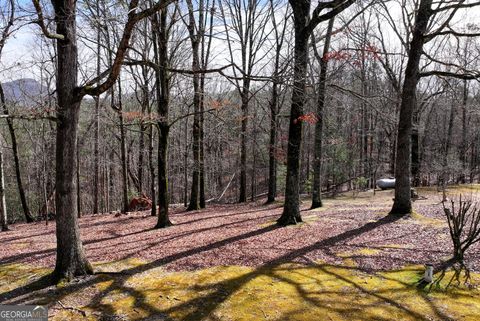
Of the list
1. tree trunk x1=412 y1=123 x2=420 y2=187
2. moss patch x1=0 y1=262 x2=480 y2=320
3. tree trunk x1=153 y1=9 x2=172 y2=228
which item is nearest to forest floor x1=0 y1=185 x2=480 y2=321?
moss patch x1=0 y1=262 x2=480 y2=320

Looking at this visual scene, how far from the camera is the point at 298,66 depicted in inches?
317

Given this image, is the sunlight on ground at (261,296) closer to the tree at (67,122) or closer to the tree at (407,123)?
the tree at (67,122)

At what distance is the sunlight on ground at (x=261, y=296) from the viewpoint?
15.5 ft

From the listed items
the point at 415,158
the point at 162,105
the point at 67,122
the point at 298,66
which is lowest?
the point at 415,158

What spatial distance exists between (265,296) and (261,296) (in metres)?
0.06

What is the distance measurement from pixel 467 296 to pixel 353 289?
1581 millimetres

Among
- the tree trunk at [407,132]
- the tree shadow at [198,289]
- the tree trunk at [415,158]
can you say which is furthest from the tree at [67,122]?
the tree trunk at [415,158]

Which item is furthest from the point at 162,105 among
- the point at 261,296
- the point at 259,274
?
the point at 261,296

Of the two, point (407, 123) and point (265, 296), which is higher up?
point (407, 123)

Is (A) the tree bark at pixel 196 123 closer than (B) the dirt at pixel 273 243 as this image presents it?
No

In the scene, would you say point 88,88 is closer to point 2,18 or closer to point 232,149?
point 2,18

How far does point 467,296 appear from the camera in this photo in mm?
5035

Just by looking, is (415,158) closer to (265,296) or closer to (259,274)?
(259,274)

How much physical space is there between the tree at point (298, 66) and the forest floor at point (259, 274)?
24.7 inches
